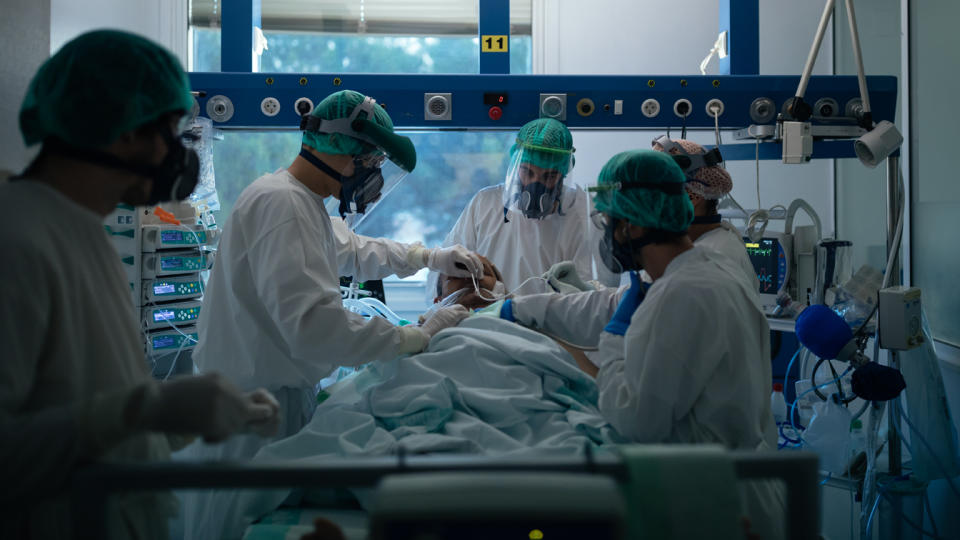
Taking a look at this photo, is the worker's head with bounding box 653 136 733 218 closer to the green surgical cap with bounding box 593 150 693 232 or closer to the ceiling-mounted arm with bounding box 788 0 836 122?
the ceiling-mounted arm with bounding box 788 0 836 122

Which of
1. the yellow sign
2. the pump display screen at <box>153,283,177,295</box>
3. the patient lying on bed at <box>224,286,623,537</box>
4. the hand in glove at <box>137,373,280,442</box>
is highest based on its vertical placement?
the yellow sign

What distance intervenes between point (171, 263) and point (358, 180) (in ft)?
4.66

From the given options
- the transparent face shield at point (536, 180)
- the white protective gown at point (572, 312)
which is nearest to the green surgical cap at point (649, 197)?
the white protective gown at point (572, 312)

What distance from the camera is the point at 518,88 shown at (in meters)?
3.14

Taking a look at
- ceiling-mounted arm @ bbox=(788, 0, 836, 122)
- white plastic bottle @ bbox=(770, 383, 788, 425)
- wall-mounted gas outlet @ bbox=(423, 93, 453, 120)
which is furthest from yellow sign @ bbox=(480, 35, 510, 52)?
white plastic bottle @ bbox=(770, 383, 788, 425)

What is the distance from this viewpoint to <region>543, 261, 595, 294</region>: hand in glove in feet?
8.88

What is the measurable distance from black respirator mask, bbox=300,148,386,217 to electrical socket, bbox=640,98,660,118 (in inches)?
51.3

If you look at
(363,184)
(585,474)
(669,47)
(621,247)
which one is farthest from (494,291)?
(669,47)

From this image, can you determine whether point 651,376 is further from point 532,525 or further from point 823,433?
point 823,433

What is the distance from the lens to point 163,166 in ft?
4.20

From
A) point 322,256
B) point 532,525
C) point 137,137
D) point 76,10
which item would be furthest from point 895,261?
point 76,10

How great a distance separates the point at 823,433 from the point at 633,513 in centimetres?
234

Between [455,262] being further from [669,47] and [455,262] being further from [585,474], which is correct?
[669,47]

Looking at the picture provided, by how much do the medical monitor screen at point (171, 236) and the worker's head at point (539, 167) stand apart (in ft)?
4.93
